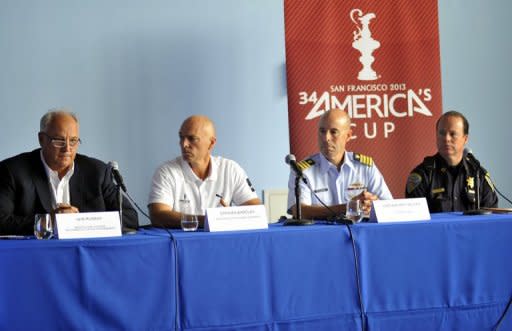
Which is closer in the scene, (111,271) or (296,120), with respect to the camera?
(111,271)

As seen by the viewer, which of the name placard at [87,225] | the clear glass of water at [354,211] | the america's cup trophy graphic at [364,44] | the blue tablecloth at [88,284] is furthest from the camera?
the america's cup trophy graphic at [364,44]

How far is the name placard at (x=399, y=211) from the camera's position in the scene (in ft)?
9.34

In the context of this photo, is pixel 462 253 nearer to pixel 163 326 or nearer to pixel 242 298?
pixel 242 298

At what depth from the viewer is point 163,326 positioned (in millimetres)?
2451

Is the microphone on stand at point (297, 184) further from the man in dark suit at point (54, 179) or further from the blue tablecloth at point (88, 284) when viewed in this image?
the man in dark suit at point (54, 179)

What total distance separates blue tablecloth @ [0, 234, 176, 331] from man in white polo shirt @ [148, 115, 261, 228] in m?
1.06

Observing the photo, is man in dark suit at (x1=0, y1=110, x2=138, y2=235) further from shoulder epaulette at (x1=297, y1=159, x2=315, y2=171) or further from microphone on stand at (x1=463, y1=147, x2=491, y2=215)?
microphone on stand at (x1=463, y1=147, x2=491, y2=215)

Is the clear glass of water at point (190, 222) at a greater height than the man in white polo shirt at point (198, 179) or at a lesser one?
lesser

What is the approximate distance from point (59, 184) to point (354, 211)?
1.37m

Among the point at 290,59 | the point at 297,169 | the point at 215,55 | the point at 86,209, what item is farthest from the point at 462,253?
the point at 215,55

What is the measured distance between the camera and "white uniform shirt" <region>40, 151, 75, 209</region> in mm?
3297

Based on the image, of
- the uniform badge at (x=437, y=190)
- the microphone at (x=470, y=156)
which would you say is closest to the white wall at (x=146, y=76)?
the uniform badge at (x=437, y=190)

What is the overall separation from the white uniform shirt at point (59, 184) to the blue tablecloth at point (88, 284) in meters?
0.84

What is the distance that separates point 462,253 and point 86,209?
168 cm
